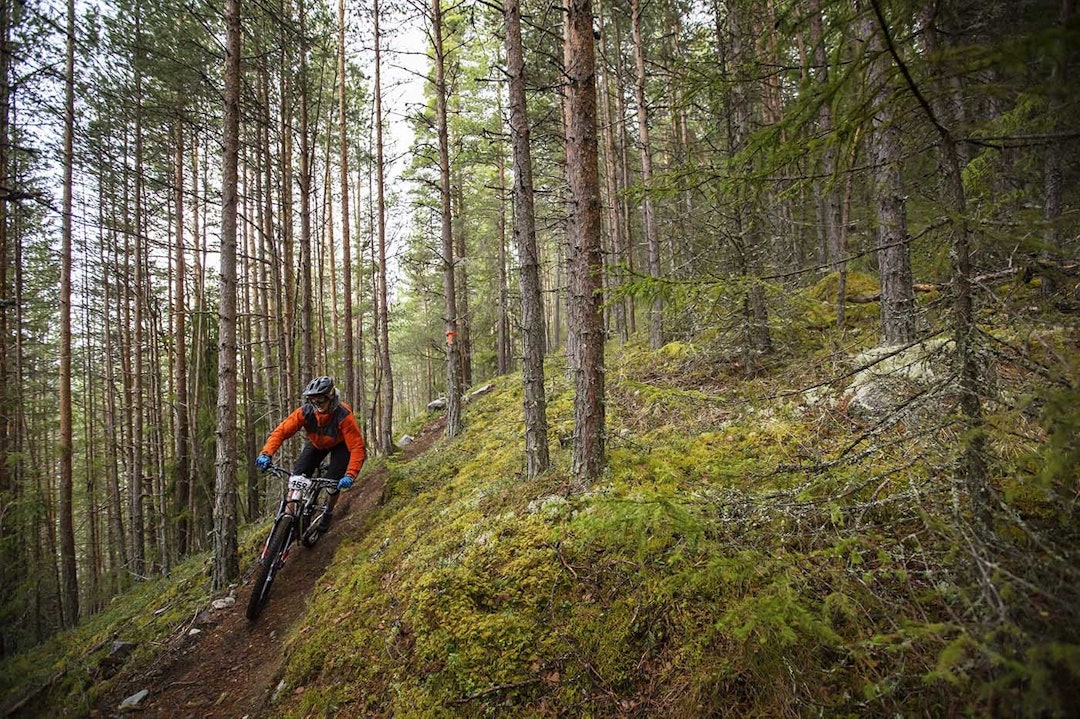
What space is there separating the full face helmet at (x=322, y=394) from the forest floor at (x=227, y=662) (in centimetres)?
225

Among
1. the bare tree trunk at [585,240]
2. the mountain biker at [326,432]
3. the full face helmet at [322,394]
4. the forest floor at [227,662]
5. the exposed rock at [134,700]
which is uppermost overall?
the bare tree trunk at [585,240]

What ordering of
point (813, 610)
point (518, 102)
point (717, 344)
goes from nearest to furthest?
point (813, 610), point (518, 102), point (717, 344)

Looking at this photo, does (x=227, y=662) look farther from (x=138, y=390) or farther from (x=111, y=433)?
(x=111, y=433)

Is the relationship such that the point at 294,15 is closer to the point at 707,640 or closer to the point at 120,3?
the point at 120,3

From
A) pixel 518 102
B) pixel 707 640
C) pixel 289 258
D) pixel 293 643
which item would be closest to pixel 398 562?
pixel 293 643

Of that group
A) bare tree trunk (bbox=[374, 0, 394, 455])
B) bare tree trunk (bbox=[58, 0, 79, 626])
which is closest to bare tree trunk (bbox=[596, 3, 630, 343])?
bare tree trunk (bbox=[374, 0, 394, 455])

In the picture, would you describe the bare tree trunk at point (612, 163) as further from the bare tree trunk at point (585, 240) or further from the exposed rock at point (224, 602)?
the exposed rock at point (224, 602)

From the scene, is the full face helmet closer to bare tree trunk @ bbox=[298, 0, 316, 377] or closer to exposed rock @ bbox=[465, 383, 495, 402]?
bare tree trunk @ bbox=[298, 0, 316, 377]

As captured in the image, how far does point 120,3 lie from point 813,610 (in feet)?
51.1

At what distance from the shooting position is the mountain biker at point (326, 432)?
19.6 feet

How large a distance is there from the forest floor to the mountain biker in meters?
1.33

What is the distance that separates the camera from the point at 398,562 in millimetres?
5023

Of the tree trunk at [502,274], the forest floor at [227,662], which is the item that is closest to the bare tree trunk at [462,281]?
the tree trunk at [502,274]

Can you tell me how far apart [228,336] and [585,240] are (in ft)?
17.0
